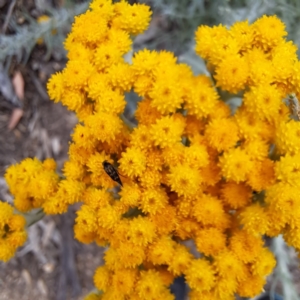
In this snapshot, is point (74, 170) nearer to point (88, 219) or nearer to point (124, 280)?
point (88, 219)

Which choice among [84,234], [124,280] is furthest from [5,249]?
[124,280]

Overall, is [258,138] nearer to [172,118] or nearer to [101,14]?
[172,118]

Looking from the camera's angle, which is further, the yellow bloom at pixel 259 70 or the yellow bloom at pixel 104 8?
the yellow bloom at pixel 104 8

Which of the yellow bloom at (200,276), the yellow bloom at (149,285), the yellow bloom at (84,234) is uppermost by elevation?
the yellow bloom at (200,276)

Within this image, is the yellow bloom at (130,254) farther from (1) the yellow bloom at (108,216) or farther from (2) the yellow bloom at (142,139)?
(2) the yellow bloom at (142,139)

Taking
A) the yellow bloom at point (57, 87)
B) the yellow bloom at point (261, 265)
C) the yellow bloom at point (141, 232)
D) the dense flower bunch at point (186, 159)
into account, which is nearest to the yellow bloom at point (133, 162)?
the dense flower bunch at point (186, 159)

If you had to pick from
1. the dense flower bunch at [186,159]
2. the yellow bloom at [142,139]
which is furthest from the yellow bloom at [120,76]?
the yellow bloom at [142,139]

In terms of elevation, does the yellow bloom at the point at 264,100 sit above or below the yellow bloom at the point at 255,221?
above
